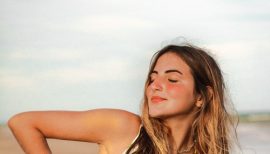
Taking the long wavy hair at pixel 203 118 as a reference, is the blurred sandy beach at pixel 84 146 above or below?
below

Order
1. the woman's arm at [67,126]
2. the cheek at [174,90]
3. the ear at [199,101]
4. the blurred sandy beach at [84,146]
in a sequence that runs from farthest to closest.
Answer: the blurred sandy beach at [84,146] → the ear at [199,101] → the cheek at [174,90] → the woman's arm at [67,126]

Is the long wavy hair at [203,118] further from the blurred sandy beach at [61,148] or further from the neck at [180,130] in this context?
the blurred sandy beach at [61,148]

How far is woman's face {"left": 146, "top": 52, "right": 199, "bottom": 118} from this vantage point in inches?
155

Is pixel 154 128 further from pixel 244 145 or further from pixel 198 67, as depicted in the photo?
pixel 244 145

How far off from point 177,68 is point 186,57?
145 mm

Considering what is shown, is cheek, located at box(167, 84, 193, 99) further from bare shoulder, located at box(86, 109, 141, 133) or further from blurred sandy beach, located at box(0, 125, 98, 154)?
blurred sandy beach, located at box(0, 125, 98, 154)

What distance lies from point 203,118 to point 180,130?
29 centimetres

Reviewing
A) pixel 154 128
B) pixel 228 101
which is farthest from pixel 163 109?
pixel 228 101

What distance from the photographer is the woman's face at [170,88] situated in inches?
155

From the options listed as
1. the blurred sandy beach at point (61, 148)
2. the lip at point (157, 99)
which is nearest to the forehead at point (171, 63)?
the lip at point (157, 99)

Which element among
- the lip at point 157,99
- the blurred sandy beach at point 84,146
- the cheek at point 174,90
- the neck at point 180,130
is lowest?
the blurred sandy beach at point 84,146

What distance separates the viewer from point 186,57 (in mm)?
4184

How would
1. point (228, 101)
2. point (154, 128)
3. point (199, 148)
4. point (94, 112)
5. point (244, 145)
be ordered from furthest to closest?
point (244, 145), point (228, 101), point (199, 148), point (154, 128), point (94, 112)

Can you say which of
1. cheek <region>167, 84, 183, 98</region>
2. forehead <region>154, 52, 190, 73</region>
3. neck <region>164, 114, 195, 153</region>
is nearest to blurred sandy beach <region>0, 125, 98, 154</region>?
neck <region>164, 114, 195, 153</region>
